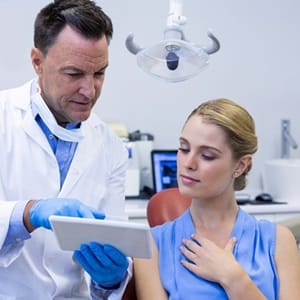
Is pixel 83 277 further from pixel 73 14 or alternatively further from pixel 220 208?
pixel 73 14

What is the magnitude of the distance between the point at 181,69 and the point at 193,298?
0.66m

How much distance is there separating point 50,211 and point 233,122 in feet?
1.95

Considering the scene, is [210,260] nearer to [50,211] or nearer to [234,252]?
[234,252]

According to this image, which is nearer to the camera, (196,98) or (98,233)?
(98,233)

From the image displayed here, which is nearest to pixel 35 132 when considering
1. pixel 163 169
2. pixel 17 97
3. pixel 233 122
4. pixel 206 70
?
pixel 17 97

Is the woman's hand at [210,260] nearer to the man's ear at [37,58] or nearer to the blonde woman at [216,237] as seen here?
the blonde woman at [216,237]

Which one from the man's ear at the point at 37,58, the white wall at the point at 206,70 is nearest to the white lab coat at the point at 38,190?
the man's ear at the point at 37,58

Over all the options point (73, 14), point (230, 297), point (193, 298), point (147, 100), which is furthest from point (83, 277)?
point (147, 100)

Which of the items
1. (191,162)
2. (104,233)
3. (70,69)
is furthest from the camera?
(191,162)

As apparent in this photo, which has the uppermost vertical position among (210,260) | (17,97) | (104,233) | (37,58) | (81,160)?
(37,58)

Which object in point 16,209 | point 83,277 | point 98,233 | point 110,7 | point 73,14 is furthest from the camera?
point 110,7

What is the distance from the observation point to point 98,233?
1118 mm

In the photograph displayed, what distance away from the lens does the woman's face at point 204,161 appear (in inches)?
57.2

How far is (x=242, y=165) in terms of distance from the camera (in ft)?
5.03
